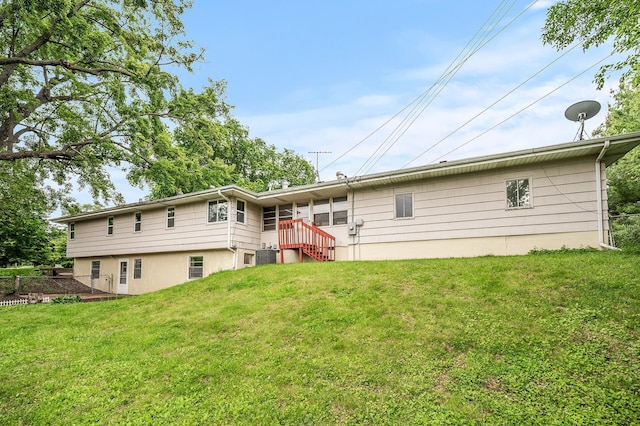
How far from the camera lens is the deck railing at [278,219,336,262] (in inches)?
481

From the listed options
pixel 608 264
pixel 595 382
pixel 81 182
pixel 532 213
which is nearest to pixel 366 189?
pixel 532 213

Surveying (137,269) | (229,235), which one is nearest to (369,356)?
(229,235)

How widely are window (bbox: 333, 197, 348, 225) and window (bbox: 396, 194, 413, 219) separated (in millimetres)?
2129

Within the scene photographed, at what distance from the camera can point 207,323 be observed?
6398mm

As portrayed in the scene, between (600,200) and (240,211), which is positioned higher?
(240,211)

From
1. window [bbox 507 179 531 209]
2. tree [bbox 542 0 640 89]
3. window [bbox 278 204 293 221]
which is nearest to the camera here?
tree [bbox 542 0 640 89]

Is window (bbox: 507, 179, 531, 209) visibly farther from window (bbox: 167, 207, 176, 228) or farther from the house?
window (bbox: 167, 207, 176, 228)

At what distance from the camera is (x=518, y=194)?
9.64 m

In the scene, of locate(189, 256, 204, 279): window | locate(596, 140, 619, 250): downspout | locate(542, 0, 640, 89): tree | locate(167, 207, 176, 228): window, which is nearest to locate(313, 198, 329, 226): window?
locate(189, 256, 204, 279): window

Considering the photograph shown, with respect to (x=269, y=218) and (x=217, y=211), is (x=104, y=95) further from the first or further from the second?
(x=269, y=218)

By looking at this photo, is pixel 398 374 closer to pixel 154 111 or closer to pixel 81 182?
pixel 154 111

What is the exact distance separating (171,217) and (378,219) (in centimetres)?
976

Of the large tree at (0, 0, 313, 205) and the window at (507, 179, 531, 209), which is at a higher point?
the large tree at (0, 0, 313, 205)

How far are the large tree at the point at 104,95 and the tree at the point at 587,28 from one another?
10616 mm
